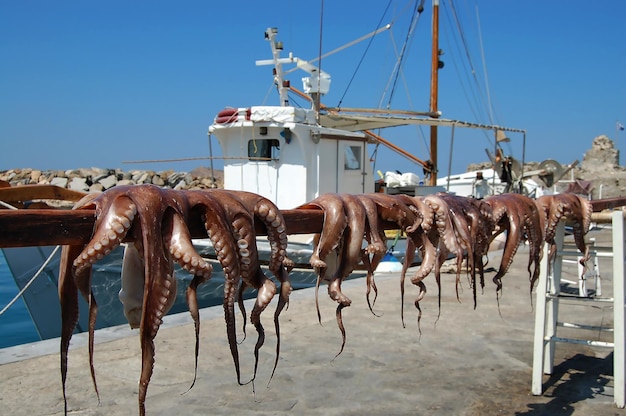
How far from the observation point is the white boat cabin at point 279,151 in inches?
454

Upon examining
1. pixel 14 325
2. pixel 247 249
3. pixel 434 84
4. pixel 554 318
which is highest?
pixel 434 84

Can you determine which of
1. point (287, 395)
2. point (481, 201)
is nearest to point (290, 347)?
point (287, 395)

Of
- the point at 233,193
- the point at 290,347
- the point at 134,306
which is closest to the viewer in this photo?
the point at 233,193

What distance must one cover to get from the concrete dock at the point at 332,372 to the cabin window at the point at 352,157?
18.9ft

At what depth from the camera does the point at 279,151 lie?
1186 centimetres

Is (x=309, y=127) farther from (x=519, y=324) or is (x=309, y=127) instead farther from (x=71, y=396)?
(x=71, y=396)

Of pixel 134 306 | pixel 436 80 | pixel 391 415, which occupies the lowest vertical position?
pixel 391 415

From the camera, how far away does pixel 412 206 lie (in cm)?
249

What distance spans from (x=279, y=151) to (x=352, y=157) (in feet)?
6.50

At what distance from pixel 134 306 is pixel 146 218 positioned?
2.63ft

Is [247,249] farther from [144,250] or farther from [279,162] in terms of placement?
[279,162]

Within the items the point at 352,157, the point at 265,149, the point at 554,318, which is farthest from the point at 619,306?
the point at 352,157

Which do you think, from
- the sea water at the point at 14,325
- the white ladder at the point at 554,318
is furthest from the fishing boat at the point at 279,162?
the white ladder at the point at 554,318

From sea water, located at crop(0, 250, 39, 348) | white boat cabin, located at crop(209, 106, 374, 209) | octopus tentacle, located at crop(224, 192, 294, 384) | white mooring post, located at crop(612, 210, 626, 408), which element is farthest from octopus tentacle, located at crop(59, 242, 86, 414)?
A: sea water, located at crop(0, 250, 39, 348)
